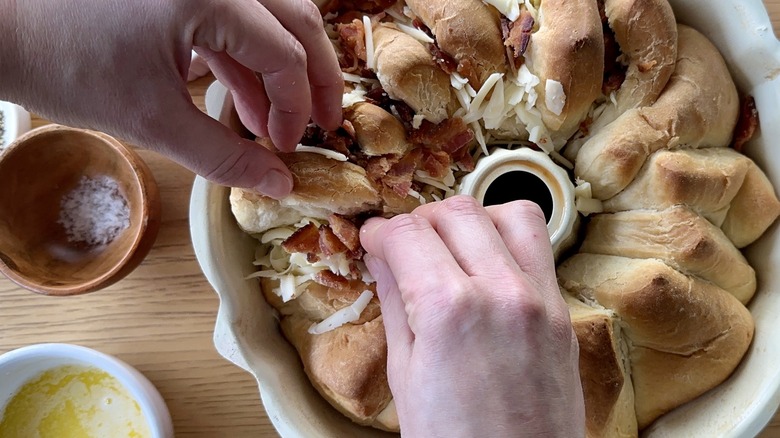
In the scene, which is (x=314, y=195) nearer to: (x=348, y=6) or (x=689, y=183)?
(x=348, y=6)

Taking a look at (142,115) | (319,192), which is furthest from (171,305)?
(142,115)

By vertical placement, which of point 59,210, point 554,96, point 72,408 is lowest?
point 72,408

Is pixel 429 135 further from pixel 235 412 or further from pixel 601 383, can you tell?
pixel 235 412

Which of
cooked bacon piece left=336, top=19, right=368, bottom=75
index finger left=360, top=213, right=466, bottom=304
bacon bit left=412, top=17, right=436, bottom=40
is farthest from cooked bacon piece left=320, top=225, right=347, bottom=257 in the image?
bacon bit left=412, top=17, right=436, bottom=40

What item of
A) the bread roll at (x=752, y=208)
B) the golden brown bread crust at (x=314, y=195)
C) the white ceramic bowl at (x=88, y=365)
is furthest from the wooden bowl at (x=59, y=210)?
the bread roll at (x=752, y=208)

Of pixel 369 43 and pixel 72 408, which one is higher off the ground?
pixel 369 43

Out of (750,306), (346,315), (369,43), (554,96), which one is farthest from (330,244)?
(750,306)
